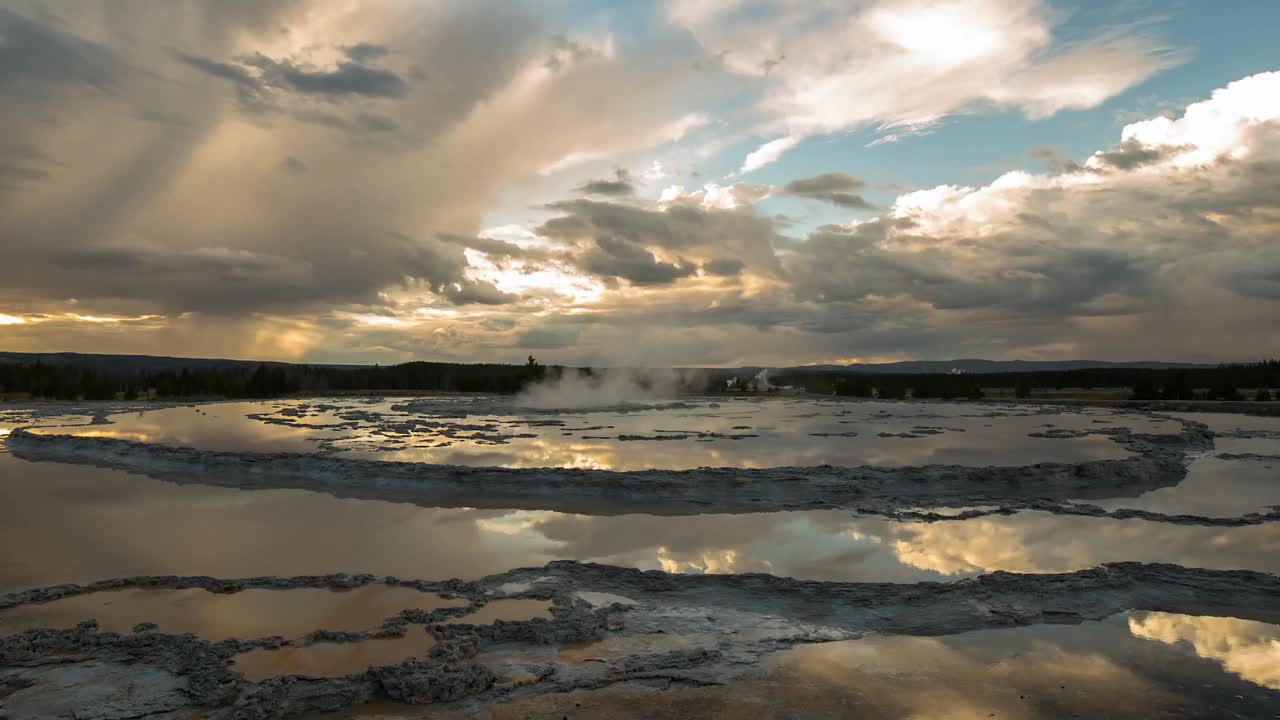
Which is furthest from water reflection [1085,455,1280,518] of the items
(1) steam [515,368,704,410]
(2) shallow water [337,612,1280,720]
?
(1) steam [515,368,704,410]

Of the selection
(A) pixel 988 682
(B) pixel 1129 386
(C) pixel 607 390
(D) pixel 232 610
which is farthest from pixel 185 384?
(B) pixel 1129 386

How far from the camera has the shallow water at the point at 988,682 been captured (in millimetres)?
5359

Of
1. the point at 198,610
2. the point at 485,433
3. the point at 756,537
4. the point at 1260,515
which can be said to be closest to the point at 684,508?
the point at 756,537

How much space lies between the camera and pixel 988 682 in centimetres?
584

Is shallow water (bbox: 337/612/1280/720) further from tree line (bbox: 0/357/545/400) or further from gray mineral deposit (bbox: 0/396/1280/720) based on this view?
tree line (bbox: 0/357/545/400)

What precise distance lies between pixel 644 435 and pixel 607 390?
2938cm

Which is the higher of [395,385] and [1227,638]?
[395,385]

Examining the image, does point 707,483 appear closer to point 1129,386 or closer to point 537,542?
point 537,542

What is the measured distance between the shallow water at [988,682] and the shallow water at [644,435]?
1019cm

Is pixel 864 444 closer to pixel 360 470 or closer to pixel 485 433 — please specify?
pixel 485 433

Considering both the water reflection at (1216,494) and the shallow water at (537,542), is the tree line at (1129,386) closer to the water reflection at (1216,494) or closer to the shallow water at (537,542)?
the water reflection at (1216,494)

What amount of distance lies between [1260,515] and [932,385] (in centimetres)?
5825

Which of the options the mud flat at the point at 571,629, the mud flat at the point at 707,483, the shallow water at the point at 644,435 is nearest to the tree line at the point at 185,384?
the shallow water at the point at 644,435

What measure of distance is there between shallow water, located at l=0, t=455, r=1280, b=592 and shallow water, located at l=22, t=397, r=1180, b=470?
199 inches
